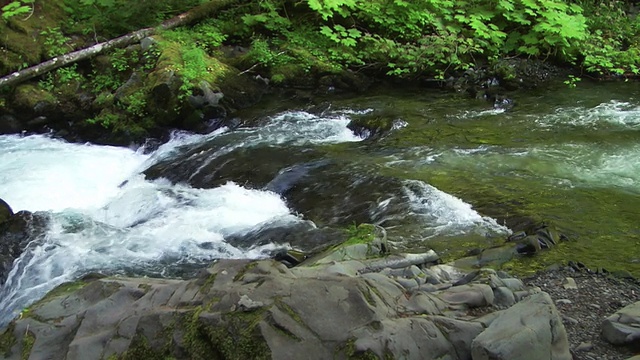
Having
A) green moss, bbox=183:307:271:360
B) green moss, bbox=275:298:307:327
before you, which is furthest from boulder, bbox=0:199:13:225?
green moss, bbox=275:298:307:327

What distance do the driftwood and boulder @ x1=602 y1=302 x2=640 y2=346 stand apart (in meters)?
10.9

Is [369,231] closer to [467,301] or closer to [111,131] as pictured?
[467,301]

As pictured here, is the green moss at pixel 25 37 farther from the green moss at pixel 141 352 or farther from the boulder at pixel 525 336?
the boulder at pixel 525 336

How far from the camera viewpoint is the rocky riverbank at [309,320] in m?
3.16

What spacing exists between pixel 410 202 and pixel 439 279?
231cm

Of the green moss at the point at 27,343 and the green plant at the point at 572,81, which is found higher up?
the green moss at the point at 27,343

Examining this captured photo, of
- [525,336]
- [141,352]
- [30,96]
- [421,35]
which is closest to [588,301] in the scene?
[525,336]

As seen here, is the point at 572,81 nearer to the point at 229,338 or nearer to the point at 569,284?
the point at 569,284

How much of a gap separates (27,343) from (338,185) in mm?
4565

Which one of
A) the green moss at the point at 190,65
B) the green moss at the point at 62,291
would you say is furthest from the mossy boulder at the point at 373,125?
the green moss at the point at 62,291

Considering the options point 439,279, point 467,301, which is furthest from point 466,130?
point 467,301

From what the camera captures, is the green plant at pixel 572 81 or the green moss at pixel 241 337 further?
the green plant at pixel 572 81

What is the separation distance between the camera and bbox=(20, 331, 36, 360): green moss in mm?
3714

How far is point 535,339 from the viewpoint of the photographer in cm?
328
